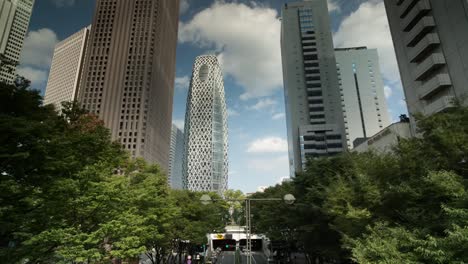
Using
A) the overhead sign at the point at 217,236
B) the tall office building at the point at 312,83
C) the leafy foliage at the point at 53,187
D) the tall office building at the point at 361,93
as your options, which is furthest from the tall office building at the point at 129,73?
the tall office building at the point at 361,93

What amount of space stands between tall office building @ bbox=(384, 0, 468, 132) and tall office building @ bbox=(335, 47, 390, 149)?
348ft

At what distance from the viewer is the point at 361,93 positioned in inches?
6038

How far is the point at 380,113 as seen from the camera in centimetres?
14988

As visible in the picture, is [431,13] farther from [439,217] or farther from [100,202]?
[100,202]

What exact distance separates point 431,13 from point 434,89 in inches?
431

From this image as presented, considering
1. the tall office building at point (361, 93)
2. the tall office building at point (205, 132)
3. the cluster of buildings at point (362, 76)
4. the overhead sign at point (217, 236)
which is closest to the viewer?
the cluster of buildings at point (362, 76)

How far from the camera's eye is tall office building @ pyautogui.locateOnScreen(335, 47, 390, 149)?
146750mm

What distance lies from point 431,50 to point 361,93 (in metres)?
122

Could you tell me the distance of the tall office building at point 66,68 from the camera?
153 meters

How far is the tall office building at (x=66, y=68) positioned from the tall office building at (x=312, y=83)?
10905 centimetres

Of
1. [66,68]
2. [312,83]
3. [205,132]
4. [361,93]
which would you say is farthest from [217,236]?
[66,68]

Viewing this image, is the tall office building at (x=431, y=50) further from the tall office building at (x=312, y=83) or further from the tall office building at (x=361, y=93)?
the tall office building at (x=361, y=93)

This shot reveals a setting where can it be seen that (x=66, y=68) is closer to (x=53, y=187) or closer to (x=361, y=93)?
(x=361, y=93)

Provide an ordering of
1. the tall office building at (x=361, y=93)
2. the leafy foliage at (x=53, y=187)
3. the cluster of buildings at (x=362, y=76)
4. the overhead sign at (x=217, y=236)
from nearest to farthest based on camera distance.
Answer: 1. the leafy foliage at (x=53, y=187)
2. the cluster of buildings at (x=362, y=76)
3. the overhead sign at (x=217, y=236)
4. the tall office building at (x=361, y=93)
